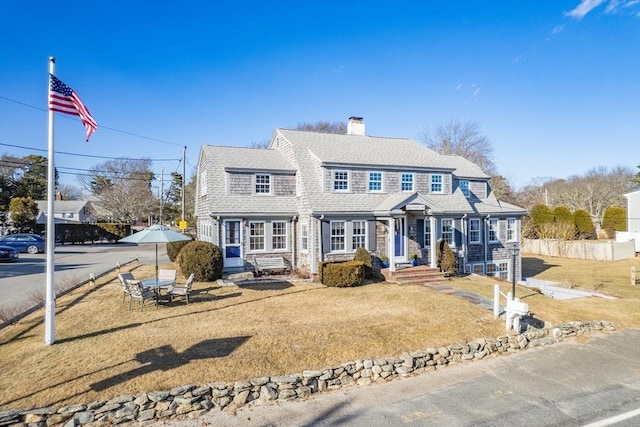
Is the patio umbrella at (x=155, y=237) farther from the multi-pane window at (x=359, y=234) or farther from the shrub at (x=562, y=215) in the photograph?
the shrub at (x=562, y=215)

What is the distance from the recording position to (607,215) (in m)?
42.9

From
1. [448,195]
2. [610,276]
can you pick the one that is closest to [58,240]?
[448,195]

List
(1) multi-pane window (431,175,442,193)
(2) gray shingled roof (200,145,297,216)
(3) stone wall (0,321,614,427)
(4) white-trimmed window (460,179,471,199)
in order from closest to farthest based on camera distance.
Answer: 1. (3) stone wall (0,321,614,427)
2. (2) gray shingled roof (200,145,297,216)
3. (1) multi-pane window (431,175,442,193)
4. (4) white-trimmed window (460,179,471,199)

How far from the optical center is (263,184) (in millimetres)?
19547

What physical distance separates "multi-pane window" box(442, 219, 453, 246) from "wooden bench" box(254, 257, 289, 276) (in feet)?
28.3

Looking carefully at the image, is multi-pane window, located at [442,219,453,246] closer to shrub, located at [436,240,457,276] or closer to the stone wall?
shrub, located at [436,240,457,276]

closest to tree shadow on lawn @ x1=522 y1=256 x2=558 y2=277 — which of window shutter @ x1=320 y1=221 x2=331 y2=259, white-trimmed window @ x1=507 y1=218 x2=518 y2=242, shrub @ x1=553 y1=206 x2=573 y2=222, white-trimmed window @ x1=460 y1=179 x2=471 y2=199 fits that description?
white-trimmed window @ x1=507 y1=218 x2=518 y2=242

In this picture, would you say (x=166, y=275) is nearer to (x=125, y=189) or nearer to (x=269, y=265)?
(x=269, y=265)

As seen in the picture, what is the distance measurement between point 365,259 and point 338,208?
2.77 metres

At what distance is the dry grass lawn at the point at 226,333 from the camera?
7043 mm

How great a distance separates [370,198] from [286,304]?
845 centimetres

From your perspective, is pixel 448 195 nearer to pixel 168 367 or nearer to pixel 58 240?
pixel 168 367

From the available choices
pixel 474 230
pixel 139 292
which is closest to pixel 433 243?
pixel 474 230

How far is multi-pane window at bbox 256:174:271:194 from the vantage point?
1945 centimetres
